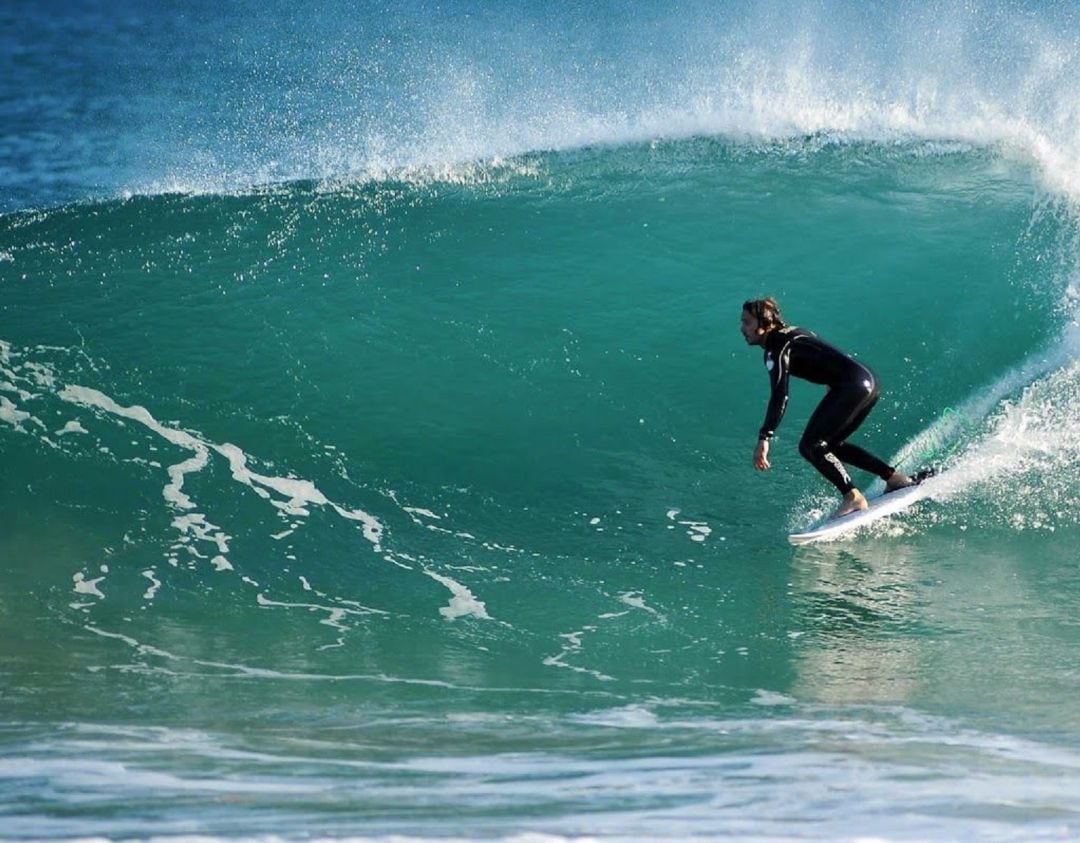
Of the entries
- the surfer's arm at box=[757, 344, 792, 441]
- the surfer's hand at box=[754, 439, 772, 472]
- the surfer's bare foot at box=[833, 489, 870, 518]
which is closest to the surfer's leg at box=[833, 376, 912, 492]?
the surfer's bare foot at box=[833, 489, 870, 518]

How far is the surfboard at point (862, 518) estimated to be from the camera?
7.34m

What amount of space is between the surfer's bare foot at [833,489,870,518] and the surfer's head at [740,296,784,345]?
98 centimetres

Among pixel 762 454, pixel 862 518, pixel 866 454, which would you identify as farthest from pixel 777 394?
pixel 862 518

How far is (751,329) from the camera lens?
743cm

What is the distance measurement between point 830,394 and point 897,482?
2.04 ft

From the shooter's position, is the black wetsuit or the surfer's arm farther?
the black wetsuit

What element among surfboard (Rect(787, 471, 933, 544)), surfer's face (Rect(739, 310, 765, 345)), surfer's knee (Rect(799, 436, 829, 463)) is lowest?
surfboard (Rect(787, 471, 933, 544))

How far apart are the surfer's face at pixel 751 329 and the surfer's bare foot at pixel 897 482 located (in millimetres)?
1067

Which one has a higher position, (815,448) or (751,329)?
(751,329)

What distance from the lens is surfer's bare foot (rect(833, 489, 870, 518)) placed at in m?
7.42

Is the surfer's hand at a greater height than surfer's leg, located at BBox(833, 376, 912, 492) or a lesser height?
lesser

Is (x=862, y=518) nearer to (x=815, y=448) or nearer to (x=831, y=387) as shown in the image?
(x=815, y=448)

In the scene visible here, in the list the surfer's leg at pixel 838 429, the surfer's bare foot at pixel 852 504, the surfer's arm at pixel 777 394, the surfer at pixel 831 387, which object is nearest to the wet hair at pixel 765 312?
the surfer at pixel 831 387

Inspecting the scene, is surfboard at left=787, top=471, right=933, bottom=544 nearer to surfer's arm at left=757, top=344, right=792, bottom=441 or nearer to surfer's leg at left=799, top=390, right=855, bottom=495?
surfer's leg at left=799, top=390, right=855, bottom=495
